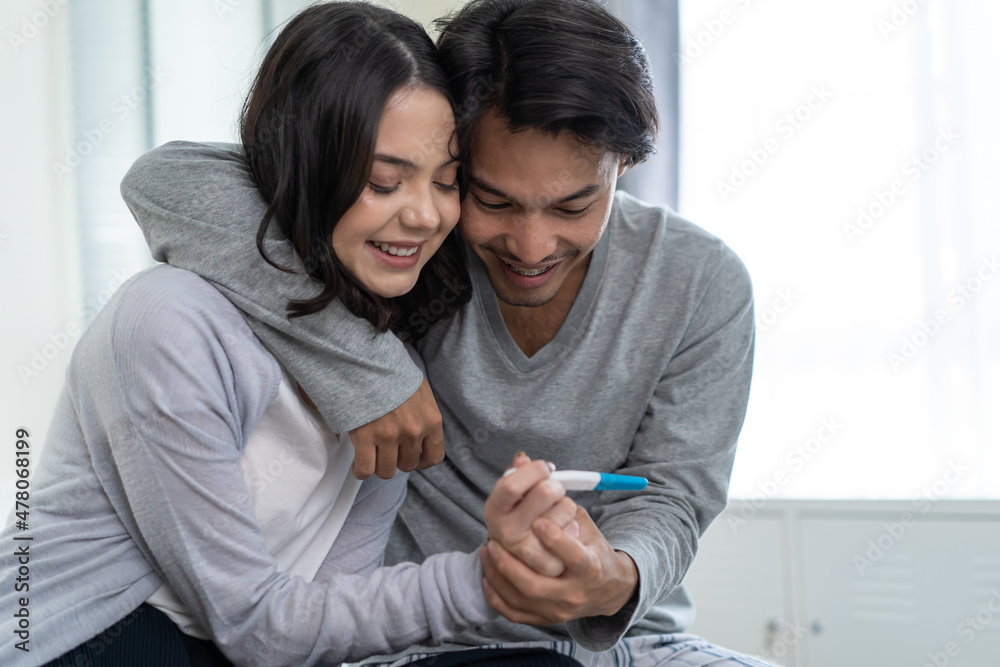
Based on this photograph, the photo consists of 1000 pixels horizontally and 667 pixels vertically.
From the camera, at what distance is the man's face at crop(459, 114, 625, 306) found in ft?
3.35

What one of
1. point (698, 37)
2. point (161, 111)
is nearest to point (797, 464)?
point (698, 37)

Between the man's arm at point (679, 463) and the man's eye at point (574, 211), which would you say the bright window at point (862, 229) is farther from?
the man's eye at point (574, 211)

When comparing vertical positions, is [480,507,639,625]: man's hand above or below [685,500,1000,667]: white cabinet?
above

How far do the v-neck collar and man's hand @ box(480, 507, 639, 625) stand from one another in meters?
0.32

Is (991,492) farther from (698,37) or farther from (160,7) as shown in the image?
(160,7)

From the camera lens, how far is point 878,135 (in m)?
1.88

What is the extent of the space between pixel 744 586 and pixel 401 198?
53.7 inches

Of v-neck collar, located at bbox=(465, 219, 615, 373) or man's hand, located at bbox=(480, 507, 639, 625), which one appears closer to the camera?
man's hand, located at bbox=(480, 507, 639, 625)

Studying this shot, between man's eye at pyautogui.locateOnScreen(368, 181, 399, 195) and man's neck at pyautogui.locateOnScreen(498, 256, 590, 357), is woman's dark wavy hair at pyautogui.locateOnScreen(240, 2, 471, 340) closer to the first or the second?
man's eye at pyautogui.locateOnScreen(368, 181, 399, 195)

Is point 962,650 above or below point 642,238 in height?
below

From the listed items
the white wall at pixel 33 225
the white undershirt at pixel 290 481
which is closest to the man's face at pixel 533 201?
the white undershirt at pixel 290 481

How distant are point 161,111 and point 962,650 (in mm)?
2305

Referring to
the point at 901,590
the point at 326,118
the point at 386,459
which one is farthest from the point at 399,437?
the point at 901,590

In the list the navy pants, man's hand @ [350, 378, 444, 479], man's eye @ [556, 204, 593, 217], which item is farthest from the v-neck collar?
the navy pants
